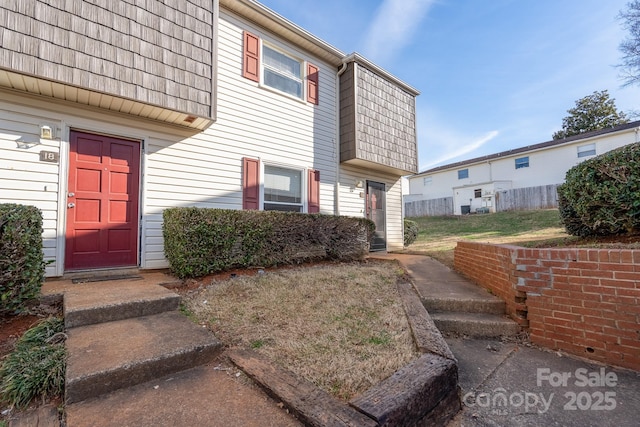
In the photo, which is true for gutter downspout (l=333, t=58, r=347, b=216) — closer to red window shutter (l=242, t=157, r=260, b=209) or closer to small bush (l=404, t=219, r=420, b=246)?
red window shutter (l=242, t=157, r=260, b=209)

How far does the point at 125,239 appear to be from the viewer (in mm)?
4570

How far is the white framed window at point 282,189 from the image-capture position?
6.33 m

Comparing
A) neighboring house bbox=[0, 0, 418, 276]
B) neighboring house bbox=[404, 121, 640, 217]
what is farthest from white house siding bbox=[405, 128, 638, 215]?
neighboring house bbox=[0, 0, 418, 276]

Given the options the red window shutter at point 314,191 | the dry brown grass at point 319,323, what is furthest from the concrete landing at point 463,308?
the red window shutter at point 314,191

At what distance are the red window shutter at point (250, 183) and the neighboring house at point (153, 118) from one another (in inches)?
1.2

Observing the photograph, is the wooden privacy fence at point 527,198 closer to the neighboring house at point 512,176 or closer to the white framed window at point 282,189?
the neighboring house at point 512,176

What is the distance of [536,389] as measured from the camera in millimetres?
2123

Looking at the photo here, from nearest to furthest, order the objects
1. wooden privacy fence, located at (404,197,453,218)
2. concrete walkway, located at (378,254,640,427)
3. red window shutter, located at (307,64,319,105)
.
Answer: concrete walkway, located at (378,254,640,427) → red window shutter, located at (307,64,319,105) → wooden privacy fence, located at (404,197,453,218)

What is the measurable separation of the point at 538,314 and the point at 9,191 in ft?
21.4

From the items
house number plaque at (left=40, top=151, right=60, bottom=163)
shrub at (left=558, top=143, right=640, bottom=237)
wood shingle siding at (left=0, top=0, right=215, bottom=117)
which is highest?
wood shingle siding at (left=0, top=0, right=215, bottom=117)

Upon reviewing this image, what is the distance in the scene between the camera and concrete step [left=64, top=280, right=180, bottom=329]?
2.38 metres

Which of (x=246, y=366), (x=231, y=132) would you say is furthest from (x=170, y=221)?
A: (x=246, y=366)

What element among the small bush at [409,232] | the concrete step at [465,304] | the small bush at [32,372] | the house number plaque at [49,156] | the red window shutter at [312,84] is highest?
the red window shutter at [312,84]

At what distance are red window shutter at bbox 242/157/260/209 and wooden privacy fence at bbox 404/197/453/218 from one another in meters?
18.6
